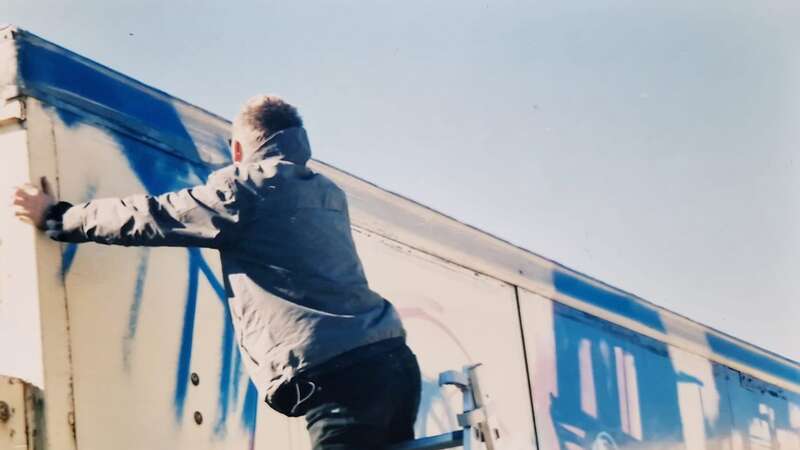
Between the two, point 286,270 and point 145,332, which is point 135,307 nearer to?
point 145,332

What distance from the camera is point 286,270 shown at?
2.36m

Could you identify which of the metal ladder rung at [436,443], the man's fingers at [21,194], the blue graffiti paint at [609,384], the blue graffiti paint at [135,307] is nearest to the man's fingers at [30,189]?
the man's fingers at [21,194]

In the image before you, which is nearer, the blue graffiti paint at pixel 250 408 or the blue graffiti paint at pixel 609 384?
the blue graffiti paint at pixel 250 408

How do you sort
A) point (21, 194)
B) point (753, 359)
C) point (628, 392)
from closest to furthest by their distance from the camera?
1. point (21, 194)
2. point (628, 392)
3. point (753, 359)

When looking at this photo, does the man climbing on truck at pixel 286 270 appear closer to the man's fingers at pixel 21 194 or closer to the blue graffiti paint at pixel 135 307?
the man's fingers at pixel 21 194

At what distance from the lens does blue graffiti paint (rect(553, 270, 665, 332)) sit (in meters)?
4.12

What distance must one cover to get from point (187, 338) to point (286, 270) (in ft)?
0.98

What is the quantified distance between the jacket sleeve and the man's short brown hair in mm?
175

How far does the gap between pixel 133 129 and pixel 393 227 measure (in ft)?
3.38

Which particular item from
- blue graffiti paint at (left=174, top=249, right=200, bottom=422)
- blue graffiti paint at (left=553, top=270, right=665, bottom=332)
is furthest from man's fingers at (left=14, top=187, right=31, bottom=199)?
blue graffiti paint at (left=553, top=270, right=665, bottom=332)

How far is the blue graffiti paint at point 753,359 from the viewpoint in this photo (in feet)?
16.9

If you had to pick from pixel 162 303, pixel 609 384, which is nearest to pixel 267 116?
pixel 162 303

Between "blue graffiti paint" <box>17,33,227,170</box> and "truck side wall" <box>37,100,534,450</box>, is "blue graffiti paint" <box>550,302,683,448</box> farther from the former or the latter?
"blue graffiti paint" <box>17,33,227,170</box>

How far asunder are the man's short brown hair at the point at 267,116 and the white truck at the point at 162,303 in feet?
0.83
